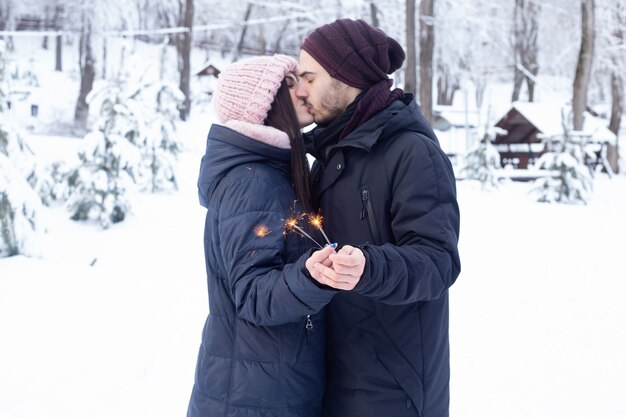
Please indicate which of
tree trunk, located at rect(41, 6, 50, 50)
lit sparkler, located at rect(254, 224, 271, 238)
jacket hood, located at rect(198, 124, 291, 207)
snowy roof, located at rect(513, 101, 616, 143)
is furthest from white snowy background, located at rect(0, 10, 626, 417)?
tree trunk, located at rect(41, 6, 50, 50)

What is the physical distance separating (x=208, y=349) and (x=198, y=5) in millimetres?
47274

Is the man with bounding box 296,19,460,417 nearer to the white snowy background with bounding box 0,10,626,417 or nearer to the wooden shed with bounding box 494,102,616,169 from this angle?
the white snowy background with bounding box 0,10,626,417

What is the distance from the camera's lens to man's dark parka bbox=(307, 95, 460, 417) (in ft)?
6.24

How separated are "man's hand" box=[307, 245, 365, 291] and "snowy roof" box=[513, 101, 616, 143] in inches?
945

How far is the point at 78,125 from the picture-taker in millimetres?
25156

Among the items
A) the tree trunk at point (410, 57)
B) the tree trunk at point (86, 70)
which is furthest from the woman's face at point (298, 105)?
the tree trunk at point (86, 70)

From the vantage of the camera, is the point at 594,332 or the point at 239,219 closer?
the point at 239,219

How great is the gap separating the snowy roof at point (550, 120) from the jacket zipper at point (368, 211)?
2357 centimetres

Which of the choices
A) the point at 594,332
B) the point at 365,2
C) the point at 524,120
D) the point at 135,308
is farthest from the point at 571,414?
the point at 365,2

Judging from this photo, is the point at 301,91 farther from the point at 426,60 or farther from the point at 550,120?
the point at 550,120

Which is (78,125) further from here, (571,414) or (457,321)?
(571,414)

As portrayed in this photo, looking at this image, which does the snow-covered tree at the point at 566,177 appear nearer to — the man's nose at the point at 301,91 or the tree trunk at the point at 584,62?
the tree trunk at the point at 584,62

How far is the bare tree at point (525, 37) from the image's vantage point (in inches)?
1366

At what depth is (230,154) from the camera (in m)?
1.97
